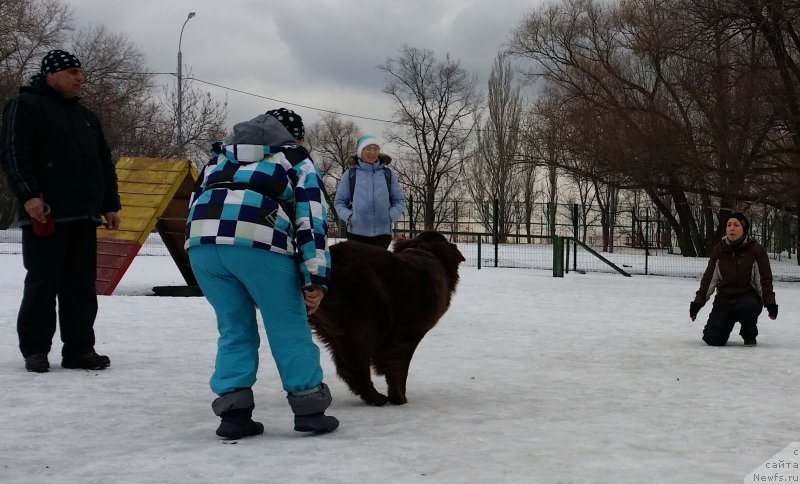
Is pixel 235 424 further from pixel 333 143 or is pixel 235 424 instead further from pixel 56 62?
pixel 333 143

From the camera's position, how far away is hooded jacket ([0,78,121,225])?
195 inches

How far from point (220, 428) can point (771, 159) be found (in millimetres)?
21522

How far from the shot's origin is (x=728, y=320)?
24.0ft

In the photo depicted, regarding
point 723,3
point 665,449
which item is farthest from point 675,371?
point 723,3

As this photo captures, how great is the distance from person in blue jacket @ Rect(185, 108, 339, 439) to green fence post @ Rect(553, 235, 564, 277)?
43.6ft

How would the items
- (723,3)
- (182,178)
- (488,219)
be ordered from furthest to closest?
(488,219) < (723,3) < (182,178)

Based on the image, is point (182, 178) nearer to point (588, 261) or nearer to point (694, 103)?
point (588, 261)

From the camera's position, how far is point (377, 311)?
4.33 meters

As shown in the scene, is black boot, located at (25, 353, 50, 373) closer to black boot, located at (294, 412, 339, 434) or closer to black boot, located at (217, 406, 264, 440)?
black boot, located at (217, 406, 264, 440)

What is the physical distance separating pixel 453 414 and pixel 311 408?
903 mm

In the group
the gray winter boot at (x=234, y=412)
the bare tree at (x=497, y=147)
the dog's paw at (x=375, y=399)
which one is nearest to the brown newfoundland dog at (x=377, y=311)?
the dog's paw at (x=375, y=399)

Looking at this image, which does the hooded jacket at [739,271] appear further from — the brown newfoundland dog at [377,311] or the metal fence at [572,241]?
the metal fence at [572,241]

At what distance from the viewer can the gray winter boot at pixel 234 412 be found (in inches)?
141

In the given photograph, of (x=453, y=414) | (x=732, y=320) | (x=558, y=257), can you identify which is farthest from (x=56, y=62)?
(x=558, y=257)
